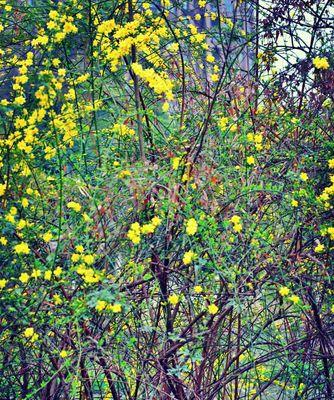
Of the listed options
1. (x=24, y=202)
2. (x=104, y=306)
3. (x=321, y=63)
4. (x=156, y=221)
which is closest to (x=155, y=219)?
(x=156, y=221)

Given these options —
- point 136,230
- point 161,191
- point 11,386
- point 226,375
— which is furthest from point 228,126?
point 11,386

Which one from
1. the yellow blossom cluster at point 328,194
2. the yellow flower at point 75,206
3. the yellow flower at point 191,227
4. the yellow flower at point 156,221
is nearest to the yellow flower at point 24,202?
the yellow flower at point 75,206

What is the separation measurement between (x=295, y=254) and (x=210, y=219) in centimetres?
51

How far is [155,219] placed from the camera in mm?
2863

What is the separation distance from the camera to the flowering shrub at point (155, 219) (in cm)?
293

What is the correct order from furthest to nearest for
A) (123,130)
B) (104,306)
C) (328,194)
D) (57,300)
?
(123,130) → (328,194) → (57,300) → (104,306)

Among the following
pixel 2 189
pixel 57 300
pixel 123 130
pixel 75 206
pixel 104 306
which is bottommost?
pixel 104 306

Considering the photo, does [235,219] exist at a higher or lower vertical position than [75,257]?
higher

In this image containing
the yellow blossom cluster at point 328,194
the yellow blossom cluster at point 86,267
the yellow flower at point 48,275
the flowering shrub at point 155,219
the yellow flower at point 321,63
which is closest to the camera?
the yellow blossom cluster at point 86,267

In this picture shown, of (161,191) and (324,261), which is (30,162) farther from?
(324,261)

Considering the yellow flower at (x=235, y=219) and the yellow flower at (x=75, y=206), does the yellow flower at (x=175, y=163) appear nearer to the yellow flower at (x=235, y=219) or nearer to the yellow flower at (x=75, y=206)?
the yellow flower at (x=235, y=219)

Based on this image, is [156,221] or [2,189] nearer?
[156,221]

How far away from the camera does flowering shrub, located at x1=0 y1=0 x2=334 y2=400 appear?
2.93m

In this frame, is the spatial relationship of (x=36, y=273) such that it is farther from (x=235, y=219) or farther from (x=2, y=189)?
(x=235, y=219)
